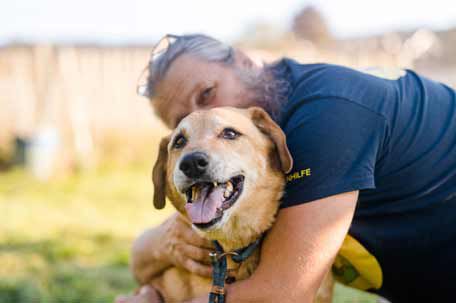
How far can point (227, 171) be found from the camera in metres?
2.30

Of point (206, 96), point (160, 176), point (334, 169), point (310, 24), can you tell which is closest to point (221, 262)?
point (160, 176)

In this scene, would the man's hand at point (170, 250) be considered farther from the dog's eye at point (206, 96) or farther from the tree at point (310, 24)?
the tree at point (310, 24)

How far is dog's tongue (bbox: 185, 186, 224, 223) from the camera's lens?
2.21m

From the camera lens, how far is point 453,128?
8.64ft

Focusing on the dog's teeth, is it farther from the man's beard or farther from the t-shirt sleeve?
the man's beard

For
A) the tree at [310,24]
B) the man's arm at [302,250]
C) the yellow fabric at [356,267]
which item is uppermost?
the man's arm at [302,250]

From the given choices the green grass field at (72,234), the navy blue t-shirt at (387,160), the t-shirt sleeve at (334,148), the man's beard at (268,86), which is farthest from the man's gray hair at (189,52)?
the green grass field at (72,234)

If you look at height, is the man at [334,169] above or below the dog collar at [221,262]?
above

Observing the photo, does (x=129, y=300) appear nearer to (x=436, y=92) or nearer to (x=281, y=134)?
(x=281, y=134)

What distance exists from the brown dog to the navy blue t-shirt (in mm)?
108

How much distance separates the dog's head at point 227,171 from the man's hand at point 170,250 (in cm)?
13

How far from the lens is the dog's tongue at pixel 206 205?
221cm

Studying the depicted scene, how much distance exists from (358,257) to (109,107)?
8.22 metres

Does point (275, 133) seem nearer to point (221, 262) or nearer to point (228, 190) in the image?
point (228, 190)
